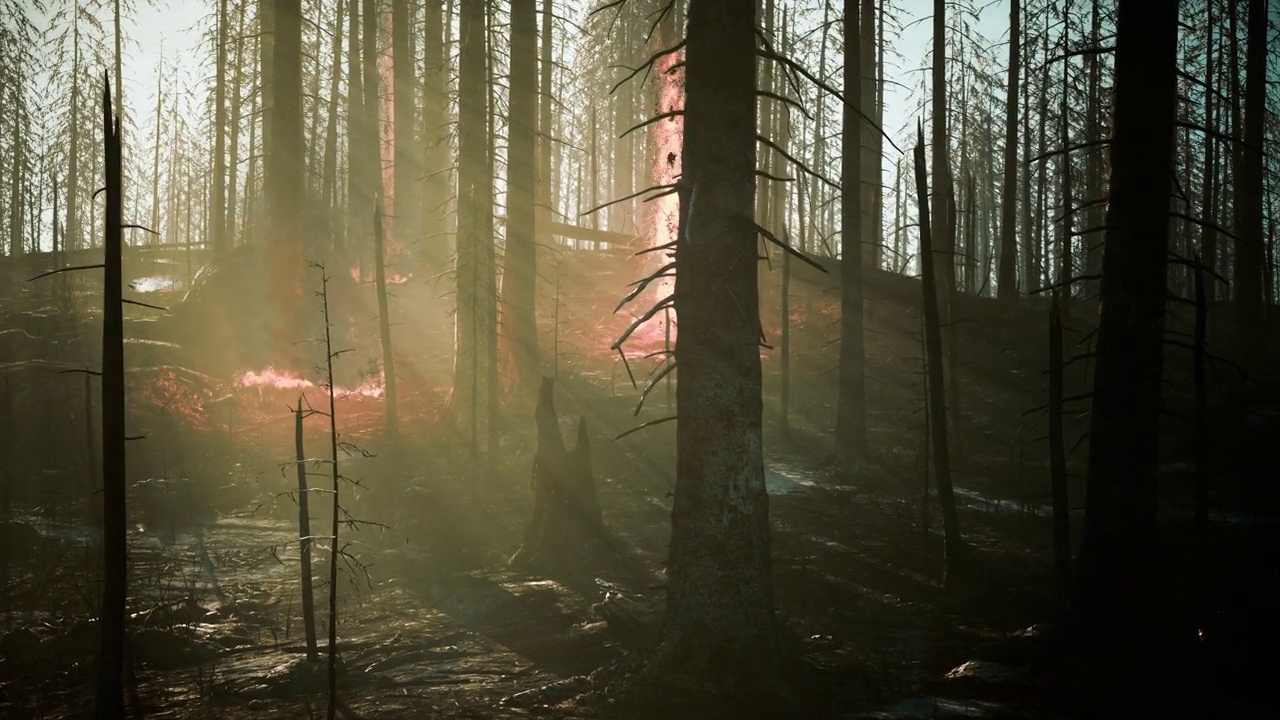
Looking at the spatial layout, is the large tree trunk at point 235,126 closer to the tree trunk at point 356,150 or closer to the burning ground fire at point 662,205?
the tree trunk at point 356,150

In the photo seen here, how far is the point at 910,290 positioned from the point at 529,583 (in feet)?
58.0

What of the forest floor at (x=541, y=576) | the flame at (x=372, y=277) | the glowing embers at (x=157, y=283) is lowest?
the forest floor at (x=541, y=576)

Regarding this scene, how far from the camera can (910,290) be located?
86.8 ft

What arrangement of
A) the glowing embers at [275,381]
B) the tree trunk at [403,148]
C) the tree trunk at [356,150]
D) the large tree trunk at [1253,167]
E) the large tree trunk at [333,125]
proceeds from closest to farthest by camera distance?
the large tree trunk at [1253,167] → the glowing embers at [275,381] → the tree trunk at [403,148] → the tree trunk at [356,150] → the large tree trunk at [333,125]

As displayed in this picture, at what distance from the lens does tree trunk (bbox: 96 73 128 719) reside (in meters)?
7.41

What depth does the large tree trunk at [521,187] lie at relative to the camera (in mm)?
19156

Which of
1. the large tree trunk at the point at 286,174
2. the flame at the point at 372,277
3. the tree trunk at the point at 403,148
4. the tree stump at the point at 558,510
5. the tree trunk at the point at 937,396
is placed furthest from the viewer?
the tree trunk at the point at 403,148

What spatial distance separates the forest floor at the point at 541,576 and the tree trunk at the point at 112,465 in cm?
101

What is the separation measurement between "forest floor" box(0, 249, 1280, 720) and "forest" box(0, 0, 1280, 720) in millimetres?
85

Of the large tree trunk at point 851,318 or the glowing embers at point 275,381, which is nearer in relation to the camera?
the large tree trunk at point 851,318

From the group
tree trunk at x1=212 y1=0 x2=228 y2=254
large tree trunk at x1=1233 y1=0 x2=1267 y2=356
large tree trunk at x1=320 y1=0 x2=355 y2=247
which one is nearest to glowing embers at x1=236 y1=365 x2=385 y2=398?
large tree trunk at x1=320 y1=0 x2=355 y2=247

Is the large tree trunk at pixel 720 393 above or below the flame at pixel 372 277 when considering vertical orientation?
below

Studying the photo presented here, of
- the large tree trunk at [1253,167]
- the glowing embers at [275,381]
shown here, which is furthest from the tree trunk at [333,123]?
the large tree trunk at [1253,167]

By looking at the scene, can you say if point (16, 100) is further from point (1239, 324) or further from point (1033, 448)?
point (1239, 324)
